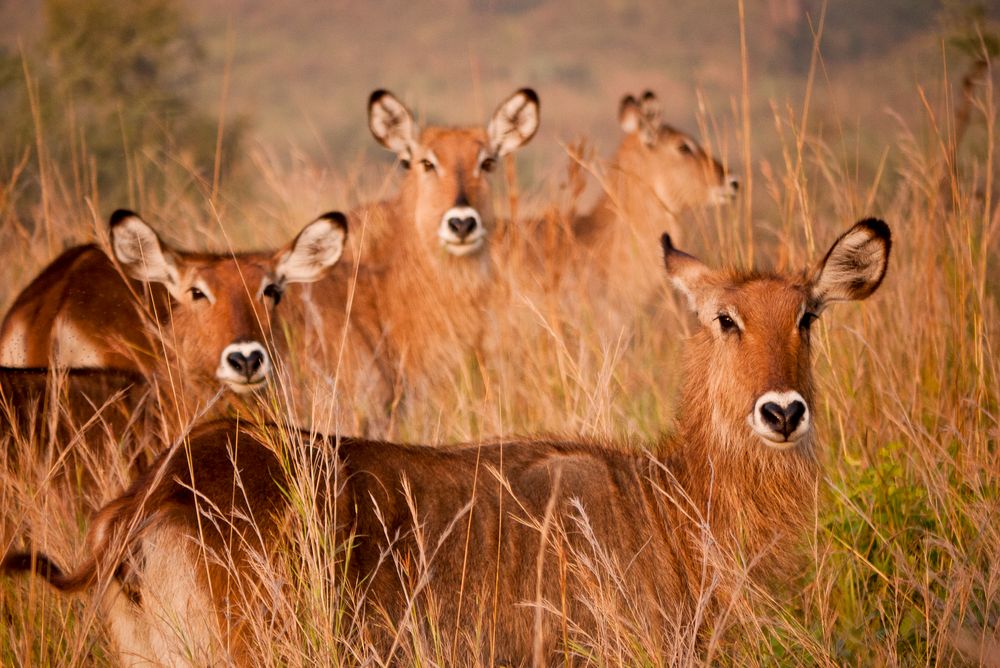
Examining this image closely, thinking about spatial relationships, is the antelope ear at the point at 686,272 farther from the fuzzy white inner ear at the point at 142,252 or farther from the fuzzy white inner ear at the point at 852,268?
the fuzzy white inner ear at the point at 142,252

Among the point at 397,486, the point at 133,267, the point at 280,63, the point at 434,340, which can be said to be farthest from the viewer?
the point at 280,63

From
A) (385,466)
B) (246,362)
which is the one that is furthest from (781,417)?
(246,362)

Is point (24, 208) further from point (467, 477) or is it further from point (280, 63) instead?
point (280, 63)

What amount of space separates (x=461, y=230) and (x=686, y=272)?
9.29 feet

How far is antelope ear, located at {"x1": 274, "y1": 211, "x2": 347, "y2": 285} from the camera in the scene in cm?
567

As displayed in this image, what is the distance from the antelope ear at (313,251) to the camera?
5672 mm

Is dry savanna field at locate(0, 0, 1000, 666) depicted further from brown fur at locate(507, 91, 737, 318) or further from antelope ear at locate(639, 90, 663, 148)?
antelope ear at locate(639, 90, 663, 148)

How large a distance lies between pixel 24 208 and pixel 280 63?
29.2m

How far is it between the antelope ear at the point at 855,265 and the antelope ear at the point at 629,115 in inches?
262

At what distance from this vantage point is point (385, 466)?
3578 mm

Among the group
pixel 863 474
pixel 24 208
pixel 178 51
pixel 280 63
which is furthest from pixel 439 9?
pixel 863 474

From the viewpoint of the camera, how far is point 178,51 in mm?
17953

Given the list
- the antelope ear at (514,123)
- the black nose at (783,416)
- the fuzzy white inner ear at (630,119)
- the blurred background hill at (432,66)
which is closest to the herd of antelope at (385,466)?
the black nose at (783,416)

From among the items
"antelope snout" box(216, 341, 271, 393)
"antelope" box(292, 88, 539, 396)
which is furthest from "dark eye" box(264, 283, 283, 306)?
"antelope" box(292, 88, 539, 396)
